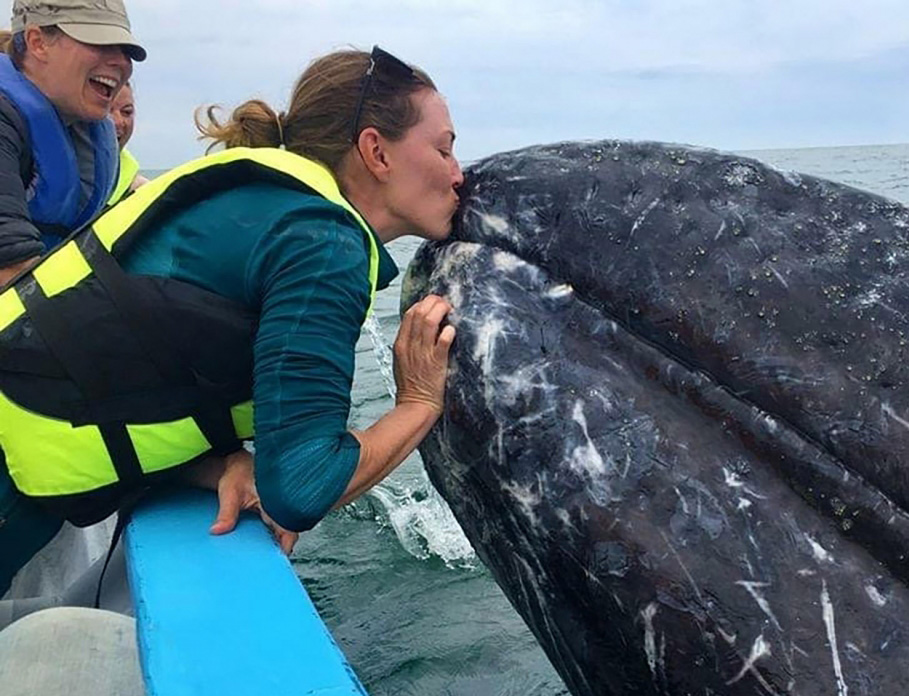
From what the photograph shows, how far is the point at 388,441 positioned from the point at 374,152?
39.6 inches

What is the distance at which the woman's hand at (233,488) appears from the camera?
3.33 meters

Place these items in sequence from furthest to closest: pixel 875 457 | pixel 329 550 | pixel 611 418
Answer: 1. pixel 329 550
2. pixel 611 418
3. pixel 875 457

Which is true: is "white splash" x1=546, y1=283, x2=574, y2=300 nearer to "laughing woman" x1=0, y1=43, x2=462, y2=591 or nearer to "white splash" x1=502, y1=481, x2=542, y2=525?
"laughing woman" x1=0, y1=43, x2=462, y2=591

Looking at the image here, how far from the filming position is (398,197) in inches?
139

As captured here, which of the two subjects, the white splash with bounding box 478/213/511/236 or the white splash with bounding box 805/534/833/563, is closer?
the white splash with bounding box 805/534/833/563

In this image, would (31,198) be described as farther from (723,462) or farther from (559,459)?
(723,462)

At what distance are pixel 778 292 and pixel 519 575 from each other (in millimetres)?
1253

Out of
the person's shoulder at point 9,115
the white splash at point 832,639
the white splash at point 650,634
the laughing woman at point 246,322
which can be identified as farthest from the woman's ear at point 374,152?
the person's shoulder at point 9,115

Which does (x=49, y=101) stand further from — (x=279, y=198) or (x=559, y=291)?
(x=559, y=291)

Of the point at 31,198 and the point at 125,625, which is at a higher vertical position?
the point at 31,198

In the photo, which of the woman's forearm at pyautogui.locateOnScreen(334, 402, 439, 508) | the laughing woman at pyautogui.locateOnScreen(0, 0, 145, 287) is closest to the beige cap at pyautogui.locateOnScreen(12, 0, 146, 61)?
the laughing woman at pyautogui.locateOnScreen(0, 0, 145, 287)

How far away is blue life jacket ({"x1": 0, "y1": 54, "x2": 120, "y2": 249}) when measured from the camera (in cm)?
573

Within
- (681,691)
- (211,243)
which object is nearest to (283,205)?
(211,243)

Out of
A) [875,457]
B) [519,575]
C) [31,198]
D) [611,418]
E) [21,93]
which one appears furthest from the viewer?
[31,198]
